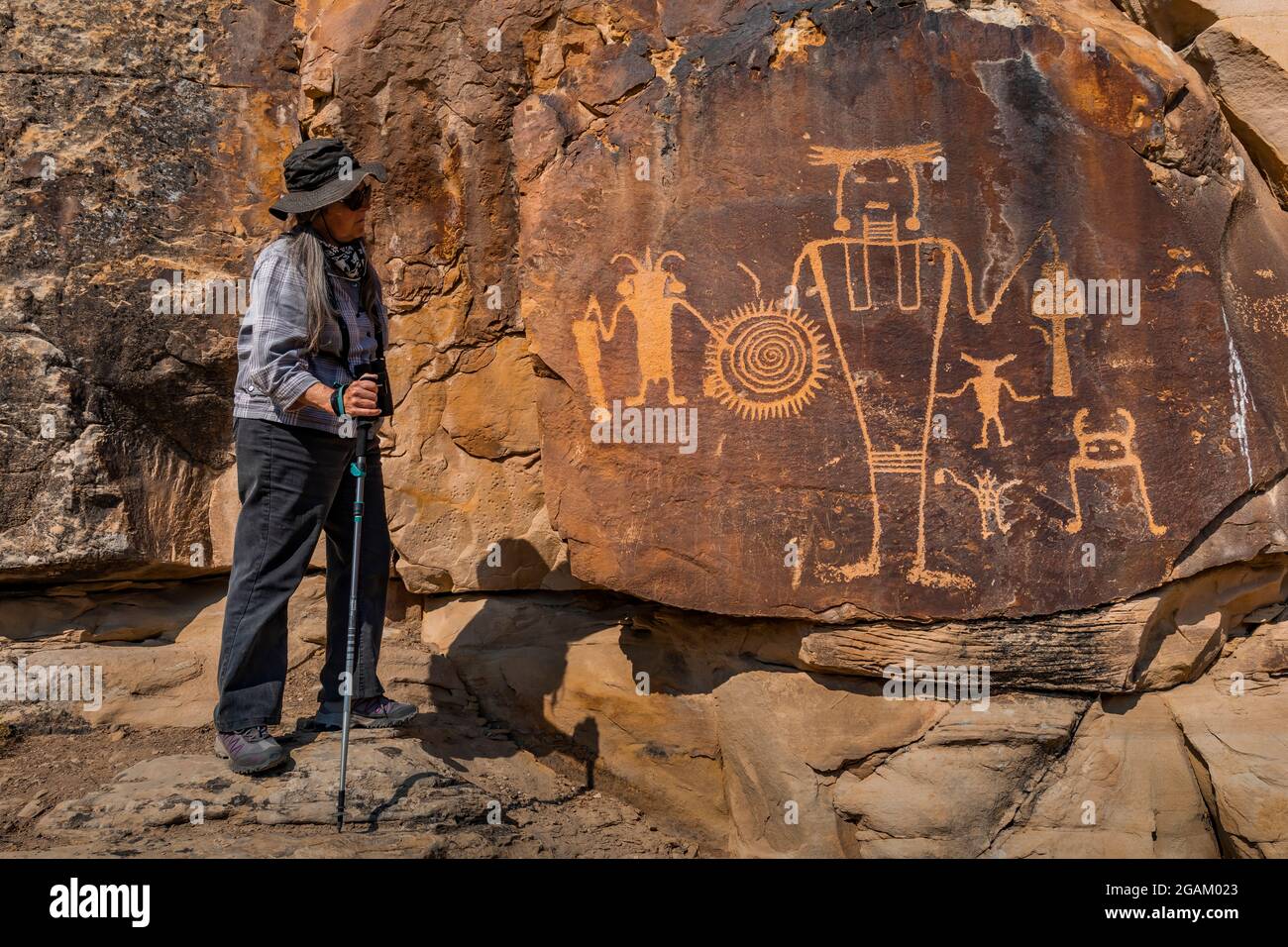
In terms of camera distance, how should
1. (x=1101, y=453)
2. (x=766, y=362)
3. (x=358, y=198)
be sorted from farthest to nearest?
(x=766, y=362) → (x=1101, y=453) → (x=358, y=198)

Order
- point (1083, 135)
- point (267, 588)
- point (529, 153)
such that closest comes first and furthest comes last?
1. point (267, 588)
2. point (1083, 135)
3. point (529, 153)

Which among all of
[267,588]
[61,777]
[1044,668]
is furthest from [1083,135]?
[61,777]

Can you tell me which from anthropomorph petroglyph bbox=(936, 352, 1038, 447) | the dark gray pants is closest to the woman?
the dark gray pants

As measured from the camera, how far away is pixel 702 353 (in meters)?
3.86

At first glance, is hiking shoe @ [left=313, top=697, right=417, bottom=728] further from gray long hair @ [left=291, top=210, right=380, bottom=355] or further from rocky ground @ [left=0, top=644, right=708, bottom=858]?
gray long hair @ [left=291, top=210, right=380, bottom=355]

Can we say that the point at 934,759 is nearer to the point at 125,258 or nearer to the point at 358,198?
the point at 358,198

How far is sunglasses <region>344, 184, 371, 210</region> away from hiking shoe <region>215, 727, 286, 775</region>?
60.4 inches

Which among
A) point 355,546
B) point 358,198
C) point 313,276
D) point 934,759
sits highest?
point 358,198

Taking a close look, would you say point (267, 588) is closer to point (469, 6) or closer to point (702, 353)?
point (702, 353)

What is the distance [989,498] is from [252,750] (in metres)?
2.30

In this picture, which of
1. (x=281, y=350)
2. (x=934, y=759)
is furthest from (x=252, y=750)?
(x=934, y=759)

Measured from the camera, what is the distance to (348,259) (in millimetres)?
3549

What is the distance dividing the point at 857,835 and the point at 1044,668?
79 centimetres

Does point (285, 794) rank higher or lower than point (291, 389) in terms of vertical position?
lower
